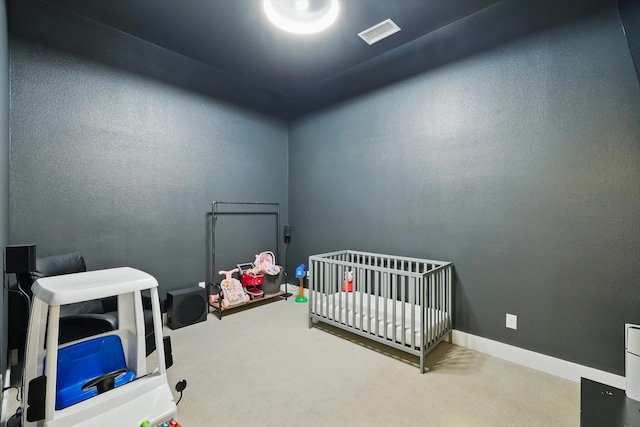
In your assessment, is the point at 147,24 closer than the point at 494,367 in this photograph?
No

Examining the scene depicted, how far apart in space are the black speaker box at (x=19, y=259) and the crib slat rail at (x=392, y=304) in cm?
206

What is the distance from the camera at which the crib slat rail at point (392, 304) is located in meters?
2.25

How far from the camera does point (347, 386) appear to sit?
201cm

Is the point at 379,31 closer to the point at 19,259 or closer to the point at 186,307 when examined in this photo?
the point at 19,259

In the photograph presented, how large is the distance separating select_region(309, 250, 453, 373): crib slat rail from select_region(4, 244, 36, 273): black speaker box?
2.06 meters

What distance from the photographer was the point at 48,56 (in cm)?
249

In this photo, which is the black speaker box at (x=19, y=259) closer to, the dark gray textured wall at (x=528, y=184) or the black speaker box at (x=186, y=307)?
the black speaker box at (x=186, y=307)

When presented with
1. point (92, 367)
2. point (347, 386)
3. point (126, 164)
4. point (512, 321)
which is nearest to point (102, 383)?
point (92, 367)

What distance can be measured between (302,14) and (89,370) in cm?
293

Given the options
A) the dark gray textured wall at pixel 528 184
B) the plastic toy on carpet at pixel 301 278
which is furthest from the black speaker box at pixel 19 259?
the dark gray textured wall at pixel 528 184

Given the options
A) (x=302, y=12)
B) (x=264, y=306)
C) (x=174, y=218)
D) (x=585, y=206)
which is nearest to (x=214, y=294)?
(x=264, y=306)

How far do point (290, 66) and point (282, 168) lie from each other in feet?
4.56

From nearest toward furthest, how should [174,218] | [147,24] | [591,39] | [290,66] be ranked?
[591,39], [147,24], [174,218], [290,66]

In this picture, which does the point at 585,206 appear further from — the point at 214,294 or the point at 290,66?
the point at 214,294
